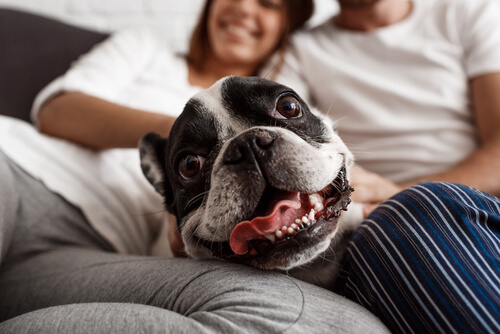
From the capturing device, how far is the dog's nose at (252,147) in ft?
3.06

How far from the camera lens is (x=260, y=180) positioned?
0.93 metres

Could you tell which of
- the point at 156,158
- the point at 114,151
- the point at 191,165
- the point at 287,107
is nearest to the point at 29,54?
the point at 114,151

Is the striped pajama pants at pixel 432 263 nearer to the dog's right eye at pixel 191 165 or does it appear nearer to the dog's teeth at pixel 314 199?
the dog's teeth at pixel 314 199

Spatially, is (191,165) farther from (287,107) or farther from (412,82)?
(412,82)

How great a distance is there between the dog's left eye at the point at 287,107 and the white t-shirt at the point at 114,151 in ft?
2.97

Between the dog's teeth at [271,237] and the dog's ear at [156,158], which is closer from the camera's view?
the dog's teeth at [271,237]

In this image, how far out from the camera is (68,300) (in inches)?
44.9

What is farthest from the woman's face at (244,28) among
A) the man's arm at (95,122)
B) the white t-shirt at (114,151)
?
the man's arm at (95,122)

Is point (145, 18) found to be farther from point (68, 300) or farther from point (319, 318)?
point (319, 318)

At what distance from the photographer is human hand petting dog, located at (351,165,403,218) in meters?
1.51

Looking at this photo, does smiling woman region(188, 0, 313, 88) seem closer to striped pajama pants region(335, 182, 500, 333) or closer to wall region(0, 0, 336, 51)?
wall region(0, 0, 336, 51)

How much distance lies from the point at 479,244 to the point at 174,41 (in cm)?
299

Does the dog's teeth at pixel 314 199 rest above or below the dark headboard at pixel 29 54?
below

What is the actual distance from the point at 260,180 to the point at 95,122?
118 cm
